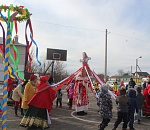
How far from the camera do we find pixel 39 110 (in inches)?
297

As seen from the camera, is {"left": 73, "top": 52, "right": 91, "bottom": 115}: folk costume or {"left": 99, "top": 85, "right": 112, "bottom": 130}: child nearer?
{"left": 99, "top": 85, "right": 112, "bottom": 130}: child

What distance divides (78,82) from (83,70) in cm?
61

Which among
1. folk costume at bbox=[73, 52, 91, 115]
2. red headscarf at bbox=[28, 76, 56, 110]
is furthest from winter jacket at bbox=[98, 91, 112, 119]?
folk costume at bbox=[73, 52, 91, 115]

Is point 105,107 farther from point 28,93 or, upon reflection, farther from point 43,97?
point 28,93

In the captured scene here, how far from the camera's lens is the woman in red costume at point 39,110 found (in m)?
7.46

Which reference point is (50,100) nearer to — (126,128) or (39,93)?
(39,93)

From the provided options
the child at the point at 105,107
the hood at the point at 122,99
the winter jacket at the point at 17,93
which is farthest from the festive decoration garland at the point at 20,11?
the hood at the point at 122,99

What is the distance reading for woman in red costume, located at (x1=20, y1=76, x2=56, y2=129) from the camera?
24.5 feet

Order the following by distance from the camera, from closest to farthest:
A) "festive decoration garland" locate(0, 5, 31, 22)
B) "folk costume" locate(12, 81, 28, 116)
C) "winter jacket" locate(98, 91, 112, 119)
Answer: "winter jacket" locate(98, 91, 112, 119), "festive decoration garland" locate(0, 5, 31, 22), "folk costume" locate(12, 81, 28, 116)

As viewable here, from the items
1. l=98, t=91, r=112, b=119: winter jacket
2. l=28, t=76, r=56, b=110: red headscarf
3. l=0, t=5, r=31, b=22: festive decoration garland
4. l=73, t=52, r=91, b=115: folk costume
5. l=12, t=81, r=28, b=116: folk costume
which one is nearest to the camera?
l=98, t=91, r=112, b=119: winter jacket

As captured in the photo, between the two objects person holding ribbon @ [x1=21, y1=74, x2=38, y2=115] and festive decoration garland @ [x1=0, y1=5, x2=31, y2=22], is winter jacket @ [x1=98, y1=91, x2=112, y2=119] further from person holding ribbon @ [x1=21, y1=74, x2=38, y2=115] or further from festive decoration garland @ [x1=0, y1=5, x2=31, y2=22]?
festive decoration garland @ [x1=0, y1=5, x2=31, y2=22]

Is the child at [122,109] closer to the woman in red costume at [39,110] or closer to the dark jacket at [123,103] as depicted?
→ the dark jacket at [123,103]

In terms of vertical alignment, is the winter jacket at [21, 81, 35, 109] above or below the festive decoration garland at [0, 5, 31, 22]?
below

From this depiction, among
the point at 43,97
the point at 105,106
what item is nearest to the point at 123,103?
the point at 105,106
